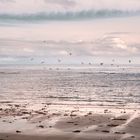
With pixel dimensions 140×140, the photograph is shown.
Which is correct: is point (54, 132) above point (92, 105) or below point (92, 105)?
below

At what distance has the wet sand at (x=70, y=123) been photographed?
27.5 m

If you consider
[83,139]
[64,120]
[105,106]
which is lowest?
[83,139]

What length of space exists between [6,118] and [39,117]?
9.37ft

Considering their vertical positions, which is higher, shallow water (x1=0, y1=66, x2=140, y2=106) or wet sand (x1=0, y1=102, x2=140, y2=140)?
shallow water (x1=0, y1=66, x2=140, y2=106)

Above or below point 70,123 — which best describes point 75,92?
above

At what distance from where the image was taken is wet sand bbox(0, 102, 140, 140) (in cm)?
2753

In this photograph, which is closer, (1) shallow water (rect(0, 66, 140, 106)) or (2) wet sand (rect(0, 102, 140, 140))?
(2) wet sand (rect(0, 102, 140, 140))

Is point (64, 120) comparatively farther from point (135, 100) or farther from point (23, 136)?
point (135, 100)

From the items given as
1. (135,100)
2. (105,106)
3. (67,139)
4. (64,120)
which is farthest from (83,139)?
(135,100)

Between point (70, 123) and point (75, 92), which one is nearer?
point (70, 123)

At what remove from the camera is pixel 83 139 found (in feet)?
86.7

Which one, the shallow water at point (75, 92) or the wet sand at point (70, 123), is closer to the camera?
the wet sand at point (70, 123)

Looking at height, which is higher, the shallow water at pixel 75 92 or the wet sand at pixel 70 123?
the shallow water at pixel 75 92

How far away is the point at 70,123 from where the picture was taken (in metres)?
33.0
